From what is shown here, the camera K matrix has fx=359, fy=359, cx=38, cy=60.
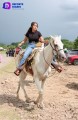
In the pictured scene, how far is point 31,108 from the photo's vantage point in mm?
10992

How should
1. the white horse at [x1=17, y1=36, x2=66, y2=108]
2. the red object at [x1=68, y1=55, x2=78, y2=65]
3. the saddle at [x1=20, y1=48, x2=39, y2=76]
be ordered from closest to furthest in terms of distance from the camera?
the white horse at [x1=17, y1=36, x2=66, y2=108] < the saddle at [x1=20, y1=48, x2=39, y2=76] < the red object at [x1=68, y1=55, x2=78, y2=65]

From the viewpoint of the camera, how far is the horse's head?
10.4 m

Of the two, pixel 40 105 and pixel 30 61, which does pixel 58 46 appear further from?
pixel 40 105

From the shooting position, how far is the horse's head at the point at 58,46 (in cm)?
1043

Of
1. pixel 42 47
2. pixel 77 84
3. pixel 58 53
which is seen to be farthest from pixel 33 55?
pixel 77 84

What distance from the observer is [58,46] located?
1055 centimetres

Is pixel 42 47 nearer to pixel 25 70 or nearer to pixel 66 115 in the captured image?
pixel 25 70

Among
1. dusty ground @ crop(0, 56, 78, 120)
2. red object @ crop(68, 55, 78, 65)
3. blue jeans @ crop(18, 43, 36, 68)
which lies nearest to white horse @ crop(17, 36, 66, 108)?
blue jeans @ crop(18, 43, 36, 68)

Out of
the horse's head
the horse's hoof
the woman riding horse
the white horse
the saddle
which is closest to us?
the horse's head

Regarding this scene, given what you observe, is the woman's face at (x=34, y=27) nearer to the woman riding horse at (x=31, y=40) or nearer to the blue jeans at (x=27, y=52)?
the woman riding horse at (x=31, y=40)

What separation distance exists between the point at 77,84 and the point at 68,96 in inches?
166

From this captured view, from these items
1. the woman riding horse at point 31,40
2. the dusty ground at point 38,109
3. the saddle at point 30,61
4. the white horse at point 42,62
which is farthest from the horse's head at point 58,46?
the dusty ground at point 38,109

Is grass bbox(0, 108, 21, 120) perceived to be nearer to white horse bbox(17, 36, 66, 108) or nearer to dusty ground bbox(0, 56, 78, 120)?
dusty ground bbox(0, 56, 78, 120)

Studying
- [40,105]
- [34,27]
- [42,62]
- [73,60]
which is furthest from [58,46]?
[73,60]
